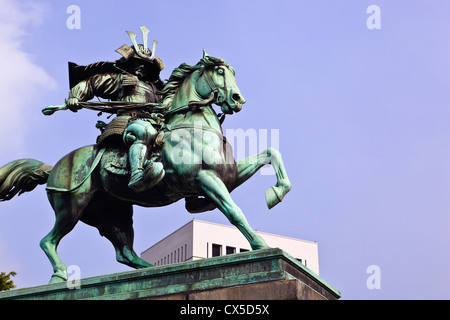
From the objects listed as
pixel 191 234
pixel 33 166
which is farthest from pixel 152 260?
pixel 33 166

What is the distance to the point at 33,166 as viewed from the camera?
10125 mm

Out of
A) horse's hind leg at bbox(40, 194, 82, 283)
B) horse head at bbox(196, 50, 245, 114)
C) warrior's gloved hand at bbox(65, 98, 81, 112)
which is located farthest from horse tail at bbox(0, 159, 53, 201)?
horse head at bbox(196, 50, 245, 114)

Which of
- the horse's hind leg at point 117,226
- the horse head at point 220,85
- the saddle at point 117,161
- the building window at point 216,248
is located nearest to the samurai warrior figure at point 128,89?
the saddle at point 117,161

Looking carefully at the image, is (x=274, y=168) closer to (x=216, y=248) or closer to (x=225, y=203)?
(x=225, y=203)

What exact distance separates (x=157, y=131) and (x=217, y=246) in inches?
1321

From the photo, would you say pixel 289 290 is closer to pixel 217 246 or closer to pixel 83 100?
pixel 83 100

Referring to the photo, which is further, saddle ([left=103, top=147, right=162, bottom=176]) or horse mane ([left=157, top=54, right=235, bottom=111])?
horse mane ([left=157, top=54, right=235, bottom=111])

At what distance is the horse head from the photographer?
924cm

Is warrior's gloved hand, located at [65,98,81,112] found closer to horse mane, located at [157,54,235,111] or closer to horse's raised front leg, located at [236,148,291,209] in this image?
horse mane, located at [157,54,235,111]

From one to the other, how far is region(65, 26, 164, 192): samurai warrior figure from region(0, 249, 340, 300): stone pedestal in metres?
1.75

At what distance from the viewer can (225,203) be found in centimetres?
832

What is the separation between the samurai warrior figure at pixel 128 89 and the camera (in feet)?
29.9

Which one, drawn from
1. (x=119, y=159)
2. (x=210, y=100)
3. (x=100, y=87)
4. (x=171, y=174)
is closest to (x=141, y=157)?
(x=171, y=174)

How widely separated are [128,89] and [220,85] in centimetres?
155
